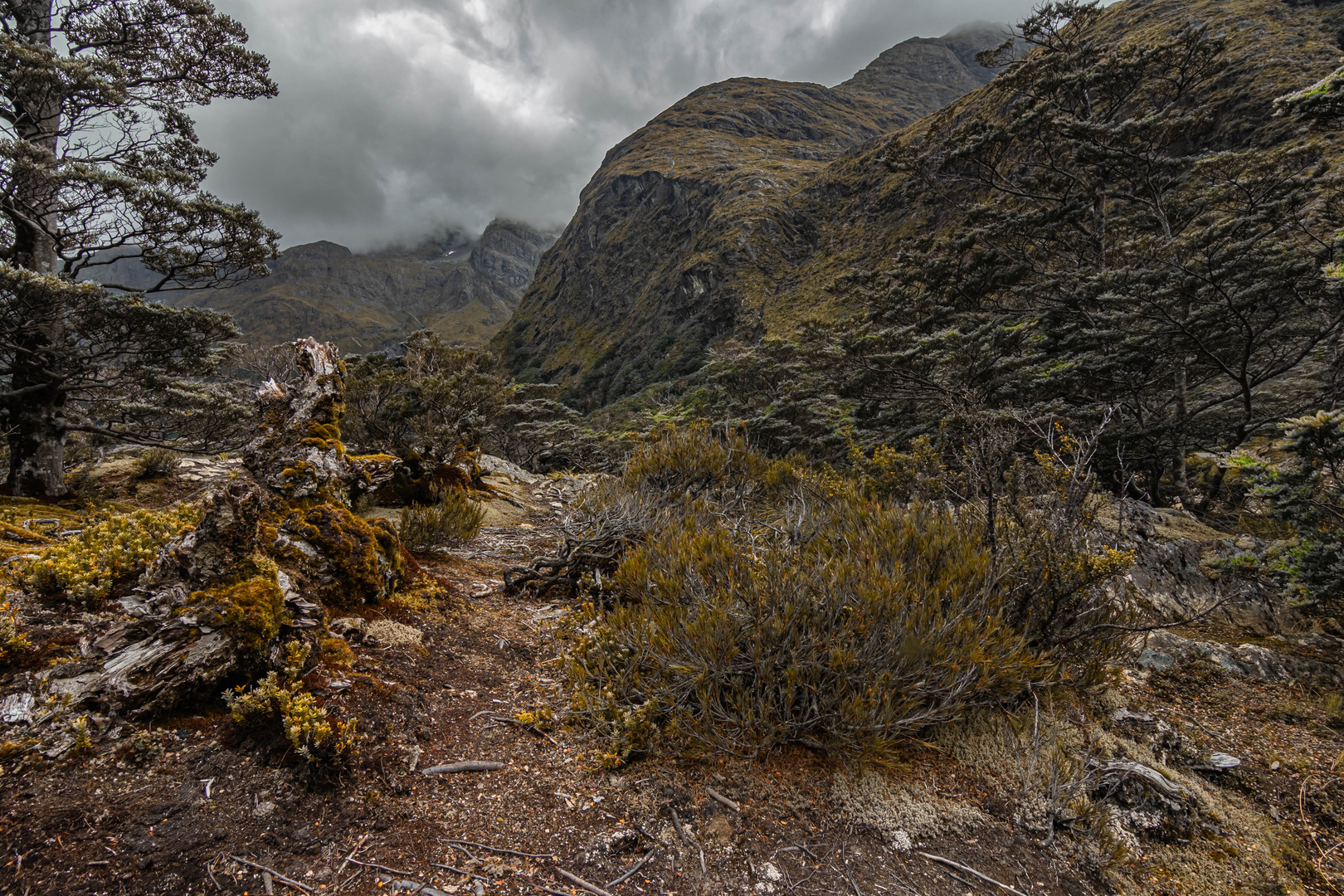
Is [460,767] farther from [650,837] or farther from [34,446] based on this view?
[34,446]

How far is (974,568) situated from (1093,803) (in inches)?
48.6

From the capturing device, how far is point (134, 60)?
6746mm

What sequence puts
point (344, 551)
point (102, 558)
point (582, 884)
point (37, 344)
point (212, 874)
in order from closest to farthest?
point (212, 874) < point (582, 884) < point (102, 558) < point (344, 551) < point (37, 344)

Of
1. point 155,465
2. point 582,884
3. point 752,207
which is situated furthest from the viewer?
point 752,207

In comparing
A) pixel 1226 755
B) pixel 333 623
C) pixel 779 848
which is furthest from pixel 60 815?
pixel 1226 755

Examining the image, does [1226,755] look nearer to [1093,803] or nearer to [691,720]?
[1093,803]

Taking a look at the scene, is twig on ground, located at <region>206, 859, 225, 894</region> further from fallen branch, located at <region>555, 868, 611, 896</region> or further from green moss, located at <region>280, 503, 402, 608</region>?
green moss, located at <region>280, 503, 402, 608</region>

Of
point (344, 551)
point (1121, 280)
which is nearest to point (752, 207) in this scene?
point (1121, 280)

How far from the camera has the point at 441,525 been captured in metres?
5.11

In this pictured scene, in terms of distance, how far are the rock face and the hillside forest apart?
129 ft

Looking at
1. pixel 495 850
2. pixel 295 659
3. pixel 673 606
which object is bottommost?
pixel 495 850

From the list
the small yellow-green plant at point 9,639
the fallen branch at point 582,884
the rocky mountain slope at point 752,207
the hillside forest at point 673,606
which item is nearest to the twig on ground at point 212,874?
the hillside forest at point 673,606

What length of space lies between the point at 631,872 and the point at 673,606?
1.29 meters

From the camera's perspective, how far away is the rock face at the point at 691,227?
53.7m
